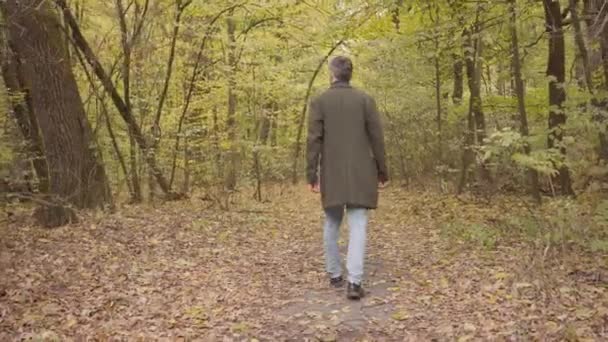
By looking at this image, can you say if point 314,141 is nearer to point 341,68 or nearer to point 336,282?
point 341,68

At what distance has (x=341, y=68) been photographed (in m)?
5.73

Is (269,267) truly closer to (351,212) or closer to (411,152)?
(351,212)

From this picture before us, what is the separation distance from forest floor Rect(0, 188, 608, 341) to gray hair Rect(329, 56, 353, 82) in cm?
218

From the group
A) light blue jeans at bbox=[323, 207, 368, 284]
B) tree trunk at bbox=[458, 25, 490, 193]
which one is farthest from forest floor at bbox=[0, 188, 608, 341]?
tree trunk at bbox=[458, 25, 490, 193]

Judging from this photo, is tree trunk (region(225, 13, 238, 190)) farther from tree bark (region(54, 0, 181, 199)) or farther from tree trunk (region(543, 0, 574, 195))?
tree trunk (region(543, 0, 574, 195))

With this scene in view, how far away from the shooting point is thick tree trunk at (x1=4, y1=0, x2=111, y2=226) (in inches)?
370

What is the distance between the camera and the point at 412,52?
47.6ft

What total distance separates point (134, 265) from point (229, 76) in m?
10.1

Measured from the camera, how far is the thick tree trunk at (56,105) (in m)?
9.41

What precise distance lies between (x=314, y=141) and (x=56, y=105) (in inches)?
225

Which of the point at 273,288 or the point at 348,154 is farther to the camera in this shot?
the point at 273,288

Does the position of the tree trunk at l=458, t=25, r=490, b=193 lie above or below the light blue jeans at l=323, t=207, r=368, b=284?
above

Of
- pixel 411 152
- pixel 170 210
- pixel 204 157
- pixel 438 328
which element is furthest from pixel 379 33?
pixel 438 328

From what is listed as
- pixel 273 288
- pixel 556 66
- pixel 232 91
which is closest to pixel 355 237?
pixel 273 288
